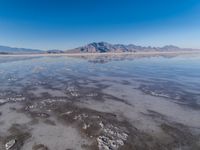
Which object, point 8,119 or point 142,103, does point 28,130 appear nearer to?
point 8,119

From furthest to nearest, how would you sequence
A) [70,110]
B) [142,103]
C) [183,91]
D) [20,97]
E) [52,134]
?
[183,91] → [20,97] → [142,103] → [70,110] → [52,134]

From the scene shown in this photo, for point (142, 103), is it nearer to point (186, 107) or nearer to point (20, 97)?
point (186, 107)

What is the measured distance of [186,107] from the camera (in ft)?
33.1

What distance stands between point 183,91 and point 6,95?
13.0 meters

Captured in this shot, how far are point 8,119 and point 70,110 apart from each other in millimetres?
3070

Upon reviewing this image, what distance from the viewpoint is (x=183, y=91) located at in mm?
13391

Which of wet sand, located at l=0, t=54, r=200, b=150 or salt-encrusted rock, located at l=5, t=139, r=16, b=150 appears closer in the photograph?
salt-encrusted rock, located at l=5, t=139, r=16, b=150

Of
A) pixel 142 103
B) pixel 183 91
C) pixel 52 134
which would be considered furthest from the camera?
pixel 183 91

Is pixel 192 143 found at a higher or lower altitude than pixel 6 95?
higher

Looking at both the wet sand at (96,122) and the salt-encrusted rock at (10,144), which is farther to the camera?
the wet sand at (96,122)

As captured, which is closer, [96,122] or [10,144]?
[10,144]

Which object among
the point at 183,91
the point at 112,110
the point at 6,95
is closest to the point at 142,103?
the point at 112,110

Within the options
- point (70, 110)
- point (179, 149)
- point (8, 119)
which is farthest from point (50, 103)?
point (179, 149)

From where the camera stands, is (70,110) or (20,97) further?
(20,97)
